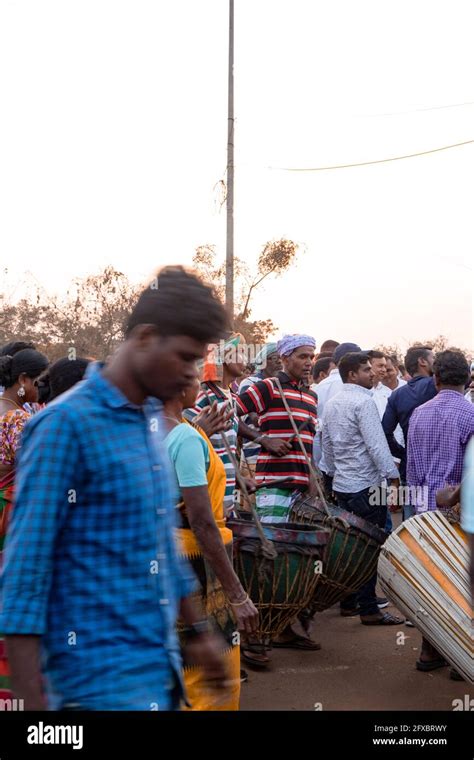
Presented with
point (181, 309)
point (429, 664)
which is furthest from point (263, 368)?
point (181, 309)

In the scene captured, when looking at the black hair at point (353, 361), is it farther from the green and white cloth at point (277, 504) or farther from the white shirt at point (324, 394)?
the white shirt at point (324, 394)

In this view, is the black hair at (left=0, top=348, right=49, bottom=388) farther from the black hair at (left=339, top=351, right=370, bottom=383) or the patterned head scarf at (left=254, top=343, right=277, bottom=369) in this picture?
the patterned head scarf at (left=254, top=343, right=277, bottom=369)

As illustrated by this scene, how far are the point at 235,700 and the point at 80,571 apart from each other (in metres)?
1.86

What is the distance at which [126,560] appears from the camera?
1922 mm

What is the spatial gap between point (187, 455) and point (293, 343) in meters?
2.92

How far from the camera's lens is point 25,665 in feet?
5.81

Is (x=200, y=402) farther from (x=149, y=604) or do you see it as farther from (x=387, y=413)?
(x=149, y=604)

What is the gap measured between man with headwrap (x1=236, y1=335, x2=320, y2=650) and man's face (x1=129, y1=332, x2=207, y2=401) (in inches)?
156

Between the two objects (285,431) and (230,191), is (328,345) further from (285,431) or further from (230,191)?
(230,191)

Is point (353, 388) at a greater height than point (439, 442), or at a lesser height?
greater

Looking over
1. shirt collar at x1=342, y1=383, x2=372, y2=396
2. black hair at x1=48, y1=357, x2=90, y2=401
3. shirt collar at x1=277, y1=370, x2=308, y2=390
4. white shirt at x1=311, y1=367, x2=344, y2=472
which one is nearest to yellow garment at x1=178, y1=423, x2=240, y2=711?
black hair at x1=48, y1=357, x2=90, y2=401

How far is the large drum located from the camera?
4.67m

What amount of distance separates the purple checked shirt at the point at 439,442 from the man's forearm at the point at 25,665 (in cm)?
409
